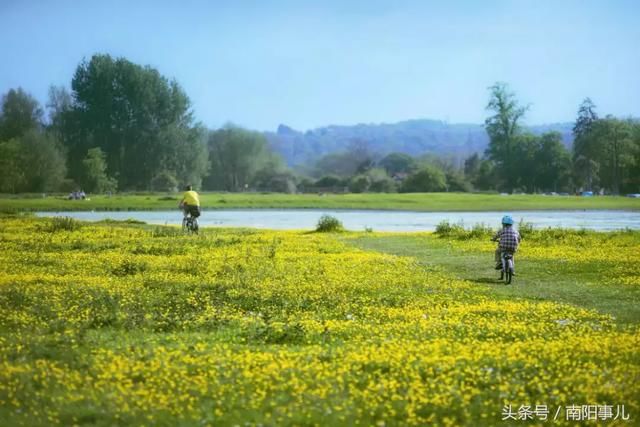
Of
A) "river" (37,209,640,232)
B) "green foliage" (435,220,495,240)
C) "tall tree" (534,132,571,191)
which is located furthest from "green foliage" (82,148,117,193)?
"tall tree" (534,132,571,191)

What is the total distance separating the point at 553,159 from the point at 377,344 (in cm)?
12749

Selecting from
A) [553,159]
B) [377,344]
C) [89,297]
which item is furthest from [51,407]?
[553,159]

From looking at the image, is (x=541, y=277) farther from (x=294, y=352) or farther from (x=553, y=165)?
(x=553, y=165)

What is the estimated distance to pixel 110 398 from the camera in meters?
9.62

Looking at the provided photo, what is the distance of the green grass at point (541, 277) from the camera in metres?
17.8

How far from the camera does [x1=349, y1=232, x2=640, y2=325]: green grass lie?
1778 centimetres

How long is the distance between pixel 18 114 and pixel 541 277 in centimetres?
11060

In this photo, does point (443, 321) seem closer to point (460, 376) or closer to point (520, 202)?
point (460, 376)

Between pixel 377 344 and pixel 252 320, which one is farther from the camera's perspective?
pixel 252 320

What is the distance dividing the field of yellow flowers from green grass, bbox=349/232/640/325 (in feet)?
3.18

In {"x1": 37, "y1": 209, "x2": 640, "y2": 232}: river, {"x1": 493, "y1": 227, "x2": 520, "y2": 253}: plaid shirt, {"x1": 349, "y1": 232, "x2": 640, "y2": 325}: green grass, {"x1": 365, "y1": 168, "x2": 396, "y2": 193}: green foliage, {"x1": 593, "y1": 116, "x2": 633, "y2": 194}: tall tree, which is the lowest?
{"x1": 349, "y1": 232, "x2": 640, "y2": 325}: green grass

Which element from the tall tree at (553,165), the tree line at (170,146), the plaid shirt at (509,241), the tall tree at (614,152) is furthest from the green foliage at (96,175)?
the plaid shirt at (509,241)

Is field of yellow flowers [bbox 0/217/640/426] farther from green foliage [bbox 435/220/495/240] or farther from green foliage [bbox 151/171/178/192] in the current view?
green foliage [bbox 151/171/178/192]

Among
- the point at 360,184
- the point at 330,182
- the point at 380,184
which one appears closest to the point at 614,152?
the point at 380,184
